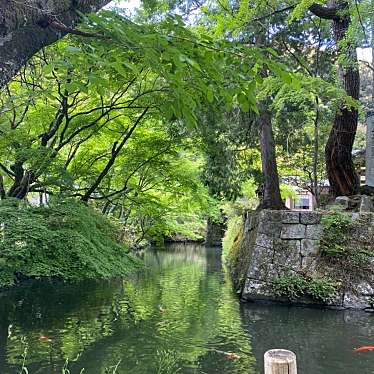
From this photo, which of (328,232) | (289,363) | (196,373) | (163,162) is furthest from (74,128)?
(289,363)

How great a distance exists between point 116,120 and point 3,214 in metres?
3.61

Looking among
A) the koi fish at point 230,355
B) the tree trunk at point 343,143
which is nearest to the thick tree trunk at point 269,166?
the tree trunk at point 343,143

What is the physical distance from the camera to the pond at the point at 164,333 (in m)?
4.71

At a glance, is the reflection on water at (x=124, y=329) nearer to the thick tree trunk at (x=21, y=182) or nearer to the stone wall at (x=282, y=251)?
the stone wall at (x=282, y=251)

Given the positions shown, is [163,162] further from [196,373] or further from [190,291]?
[196,373]

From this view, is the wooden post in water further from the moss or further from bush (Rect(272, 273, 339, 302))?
the moss

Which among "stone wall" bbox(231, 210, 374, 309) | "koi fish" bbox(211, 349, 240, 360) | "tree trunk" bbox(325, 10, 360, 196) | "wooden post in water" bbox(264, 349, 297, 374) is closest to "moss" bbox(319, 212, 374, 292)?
"stone wall" bbox(231, 210, 374, 309)

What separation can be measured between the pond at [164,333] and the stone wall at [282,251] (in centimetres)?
40

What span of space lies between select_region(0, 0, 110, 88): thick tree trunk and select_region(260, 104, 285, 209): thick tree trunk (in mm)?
8086

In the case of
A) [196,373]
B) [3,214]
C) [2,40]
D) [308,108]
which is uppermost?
[308,108]

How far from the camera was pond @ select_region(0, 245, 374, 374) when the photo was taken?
471cm

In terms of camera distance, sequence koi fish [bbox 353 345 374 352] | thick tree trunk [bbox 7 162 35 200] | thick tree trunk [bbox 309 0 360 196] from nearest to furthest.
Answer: koi fish [bbox 353 345 374 352] → thick tree trunk [bbox 7 162 35 200] → thick tree trunk [bbox 309 0 360 196]

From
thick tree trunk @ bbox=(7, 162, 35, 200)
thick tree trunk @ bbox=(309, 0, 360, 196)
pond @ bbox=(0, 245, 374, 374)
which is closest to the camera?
pond @ bbox=(0, 245, 374, 374)

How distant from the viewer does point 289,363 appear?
1539 mm
